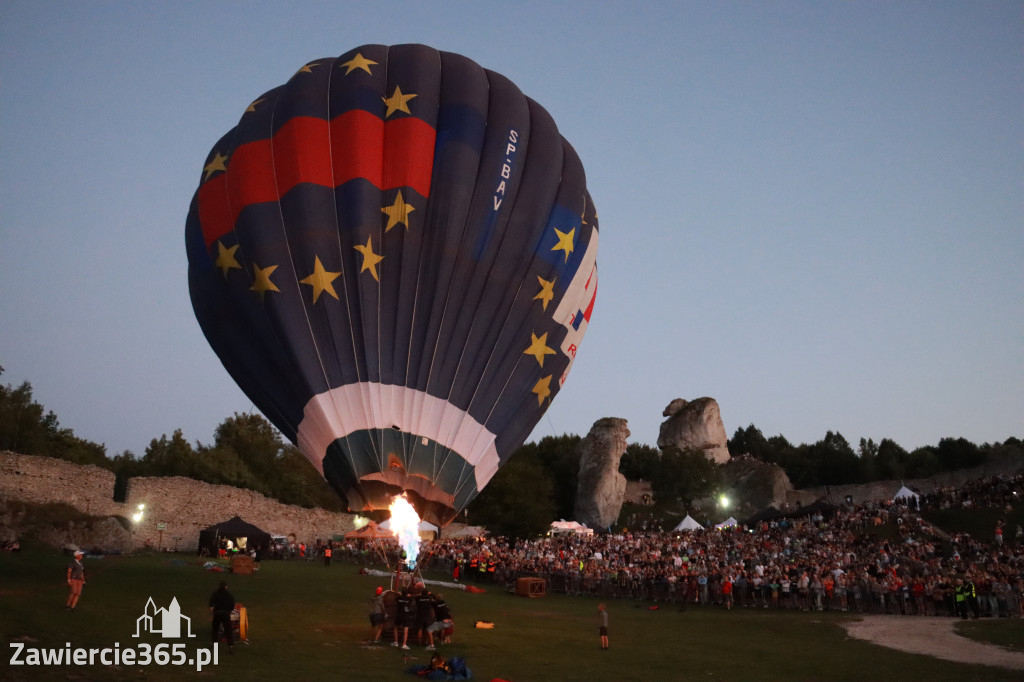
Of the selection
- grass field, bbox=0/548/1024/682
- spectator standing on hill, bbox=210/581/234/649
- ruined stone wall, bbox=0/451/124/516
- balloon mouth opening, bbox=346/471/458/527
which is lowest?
grass field, bbox=0/548/1024/682

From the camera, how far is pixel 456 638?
14703 millimetres

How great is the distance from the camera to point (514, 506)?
1758 inches

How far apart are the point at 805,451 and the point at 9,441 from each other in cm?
7303

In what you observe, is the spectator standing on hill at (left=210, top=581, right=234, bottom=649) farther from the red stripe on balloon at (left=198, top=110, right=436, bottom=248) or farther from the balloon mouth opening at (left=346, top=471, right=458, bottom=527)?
the red stripe on balloon at (left=198, top=110, right=436, bottom=248)

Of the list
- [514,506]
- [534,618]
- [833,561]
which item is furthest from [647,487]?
[534,618]

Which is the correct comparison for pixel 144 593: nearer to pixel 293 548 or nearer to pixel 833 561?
pixel 833 561

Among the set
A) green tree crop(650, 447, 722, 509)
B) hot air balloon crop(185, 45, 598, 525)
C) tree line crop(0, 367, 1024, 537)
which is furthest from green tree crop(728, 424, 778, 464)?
hot air balloon crop(185, 45, 598, 525)

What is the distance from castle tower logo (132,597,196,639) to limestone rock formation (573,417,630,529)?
51.0m

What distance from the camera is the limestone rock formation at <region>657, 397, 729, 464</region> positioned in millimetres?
74625

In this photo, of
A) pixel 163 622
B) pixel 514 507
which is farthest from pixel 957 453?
pixel 163 622

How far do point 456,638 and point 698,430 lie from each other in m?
63.0

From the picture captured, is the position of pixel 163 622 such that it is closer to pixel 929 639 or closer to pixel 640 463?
pixel 929 639

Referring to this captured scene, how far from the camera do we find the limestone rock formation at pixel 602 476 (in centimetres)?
6319

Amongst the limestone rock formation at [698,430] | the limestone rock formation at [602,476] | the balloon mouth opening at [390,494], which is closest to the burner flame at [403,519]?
the balloon mouth opening at [390,494]
